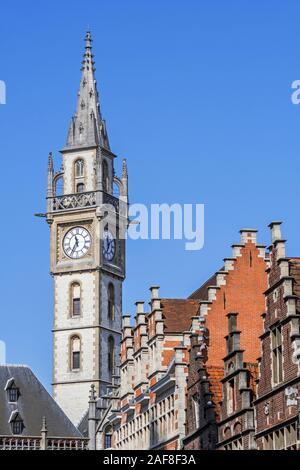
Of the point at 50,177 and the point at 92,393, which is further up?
the point at 50,177

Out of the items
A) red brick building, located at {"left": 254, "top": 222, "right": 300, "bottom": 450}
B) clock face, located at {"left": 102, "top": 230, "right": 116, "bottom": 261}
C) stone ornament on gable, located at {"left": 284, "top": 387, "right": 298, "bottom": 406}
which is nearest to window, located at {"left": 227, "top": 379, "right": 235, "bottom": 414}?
red brick building, located at {"left": 254, "top": 222, "right": 300, "bottom": 450}

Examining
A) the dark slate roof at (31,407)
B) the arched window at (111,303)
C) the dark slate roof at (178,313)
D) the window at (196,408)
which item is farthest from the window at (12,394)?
the window at (196,408)

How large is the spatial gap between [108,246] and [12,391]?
28.0 metres

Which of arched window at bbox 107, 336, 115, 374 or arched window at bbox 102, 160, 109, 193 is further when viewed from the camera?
arched window at bbox 102, 160, 109, 193

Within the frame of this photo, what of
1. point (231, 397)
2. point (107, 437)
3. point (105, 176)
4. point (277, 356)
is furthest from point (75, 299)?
point (277, 356)

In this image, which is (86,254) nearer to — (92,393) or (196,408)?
(92,393)

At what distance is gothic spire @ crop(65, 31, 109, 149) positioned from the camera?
12775cm

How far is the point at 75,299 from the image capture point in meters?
124

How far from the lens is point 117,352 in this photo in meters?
124

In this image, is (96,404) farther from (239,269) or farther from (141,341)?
(239,269)

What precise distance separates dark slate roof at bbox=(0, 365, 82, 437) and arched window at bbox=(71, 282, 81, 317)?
21.1 metres

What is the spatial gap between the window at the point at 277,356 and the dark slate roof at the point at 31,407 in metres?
58.7

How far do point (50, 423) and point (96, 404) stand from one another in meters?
8.60

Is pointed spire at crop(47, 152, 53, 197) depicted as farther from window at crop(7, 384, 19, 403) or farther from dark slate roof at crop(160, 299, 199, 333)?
dark slate roof at crop(160, 299, 199, 333)
